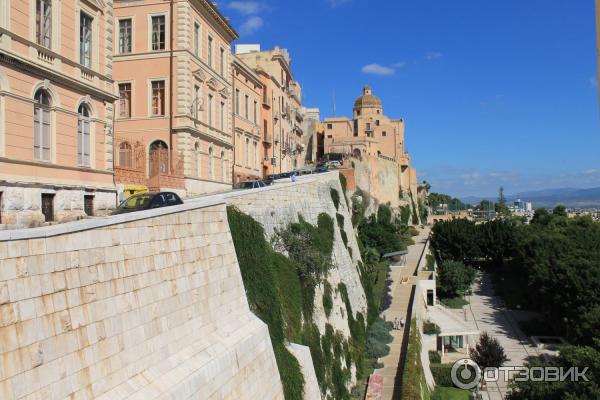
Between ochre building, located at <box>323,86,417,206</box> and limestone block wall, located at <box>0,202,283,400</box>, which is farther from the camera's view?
ochre building, located at <box>323,86,417,206</box>

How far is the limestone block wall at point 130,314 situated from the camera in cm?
723

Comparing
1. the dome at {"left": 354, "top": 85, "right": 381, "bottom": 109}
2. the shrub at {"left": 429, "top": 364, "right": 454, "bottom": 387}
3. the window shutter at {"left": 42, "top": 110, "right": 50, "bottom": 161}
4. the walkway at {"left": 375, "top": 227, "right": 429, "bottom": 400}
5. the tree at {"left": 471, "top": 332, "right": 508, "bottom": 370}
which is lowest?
the shrub at {"left": 429, "top": 364, "right": 454, "bottom": 387}

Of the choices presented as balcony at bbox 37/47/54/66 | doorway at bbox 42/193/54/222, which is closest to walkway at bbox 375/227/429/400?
doorway at bbox 42/193/54/222

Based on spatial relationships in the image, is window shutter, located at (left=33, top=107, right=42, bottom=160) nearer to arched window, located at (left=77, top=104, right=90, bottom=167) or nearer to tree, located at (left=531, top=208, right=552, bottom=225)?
arched window, located at (left=77, top=104, right=90, bottom=167)

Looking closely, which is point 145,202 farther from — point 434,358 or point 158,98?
point 434,358

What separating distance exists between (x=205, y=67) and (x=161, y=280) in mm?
22169

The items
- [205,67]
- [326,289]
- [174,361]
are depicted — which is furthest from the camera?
[205,67]

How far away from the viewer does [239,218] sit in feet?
55.7

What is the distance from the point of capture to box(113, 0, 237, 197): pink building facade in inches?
1079

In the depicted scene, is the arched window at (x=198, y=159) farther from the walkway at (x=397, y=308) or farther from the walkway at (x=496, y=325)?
the walkway at (x=496, y=325)

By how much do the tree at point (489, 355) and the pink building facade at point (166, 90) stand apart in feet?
69.1

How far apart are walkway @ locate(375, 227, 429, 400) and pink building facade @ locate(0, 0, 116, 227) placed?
1687cm

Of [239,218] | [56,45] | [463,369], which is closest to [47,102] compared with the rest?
[56,45]

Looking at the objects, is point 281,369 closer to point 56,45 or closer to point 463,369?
point 56,45
